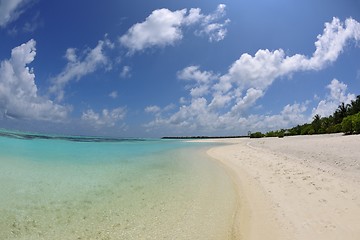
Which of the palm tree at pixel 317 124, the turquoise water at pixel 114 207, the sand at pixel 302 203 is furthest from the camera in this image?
the palm tree at pixel 317 124

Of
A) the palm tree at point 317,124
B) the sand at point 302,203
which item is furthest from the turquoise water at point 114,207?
the palm tree at point 317,124

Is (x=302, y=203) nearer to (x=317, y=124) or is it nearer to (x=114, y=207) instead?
(x=114, y=207)

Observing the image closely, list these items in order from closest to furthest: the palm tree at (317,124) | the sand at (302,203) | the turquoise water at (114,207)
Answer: the sand at (302,203) → the turquoise water at (114,207) → the palm tree at (317,124)

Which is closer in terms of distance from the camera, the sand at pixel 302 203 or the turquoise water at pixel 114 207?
the sand at pixel 302 203

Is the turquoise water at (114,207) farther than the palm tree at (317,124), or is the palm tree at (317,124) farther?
the palm tree at (317,124)

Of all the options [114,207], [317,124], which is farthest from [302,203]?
[317,124]

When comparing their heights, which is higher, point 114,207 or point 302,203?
point 302,203

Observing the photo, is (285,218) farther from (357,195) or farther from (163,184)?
(163,184)

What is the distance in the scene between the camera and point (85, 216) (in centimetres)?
711

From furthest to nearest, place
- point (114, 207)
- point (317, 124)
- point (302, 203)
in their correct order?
point (317, 124) → point (114, 207) → point (302, 203)

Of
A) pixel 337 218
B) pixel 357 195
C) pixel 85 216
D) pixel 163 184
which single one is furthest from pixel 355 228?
pixel 163 184

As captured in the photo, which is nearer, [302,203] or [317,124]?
[302,203]

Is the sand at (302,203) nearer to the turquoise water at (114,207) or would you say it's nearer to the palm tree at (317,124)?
the turquoise water at (114,207)

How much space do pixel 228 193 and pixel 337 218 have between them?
4.05 meters
